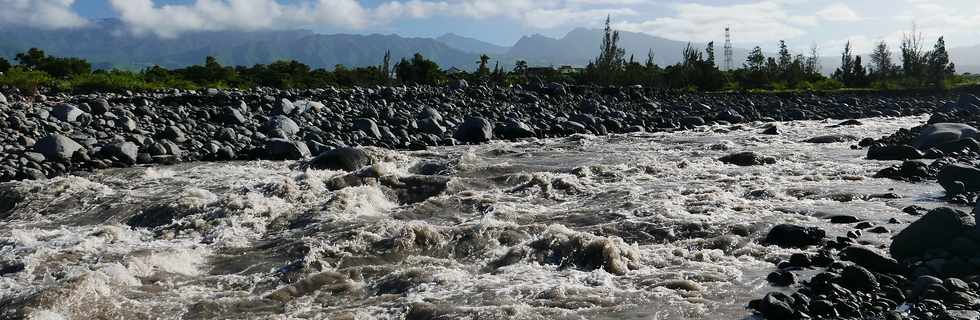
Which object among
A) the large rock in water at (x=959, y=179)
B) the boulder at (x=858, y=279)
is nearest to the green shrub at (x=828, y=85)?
the large rock in water at (x=959, y=179)

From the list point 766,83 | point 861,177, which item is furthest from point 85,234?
point 766,83

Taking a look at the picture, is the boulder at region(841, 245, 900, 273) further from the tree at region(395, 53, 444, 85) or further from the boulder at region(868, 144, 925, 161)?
the tree at region(395, 53, 444, 85)

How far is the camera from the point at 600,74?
39531 mm

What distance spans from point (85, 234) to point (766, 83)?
40.8 metres

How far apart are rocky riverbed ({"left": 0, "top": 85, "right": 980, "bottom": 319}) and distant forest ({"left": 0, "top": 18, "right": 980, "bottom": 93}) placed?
15.8 meters

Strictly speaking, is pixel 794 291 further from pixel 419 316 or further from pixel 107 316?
pixel 107 316

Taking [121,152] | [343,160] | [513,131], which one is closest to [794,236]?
[343,160]

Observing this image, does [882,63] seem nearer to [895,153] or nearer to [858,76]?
[858,76]

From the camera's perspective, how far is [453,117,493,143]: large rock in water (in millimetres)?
17719

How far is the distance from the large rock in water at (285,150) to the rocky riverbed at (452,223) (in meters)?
0.05

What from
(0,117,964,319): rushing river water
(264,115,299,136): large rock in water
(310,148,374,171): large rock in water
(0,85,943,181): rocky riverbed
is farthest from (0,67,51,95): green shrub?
(310,148,374,171): large rock in water

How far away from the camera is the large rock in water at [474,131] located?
1772cm

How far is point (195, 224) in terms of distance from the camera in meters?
8.47

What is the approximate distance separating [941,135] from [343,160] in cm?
1269
